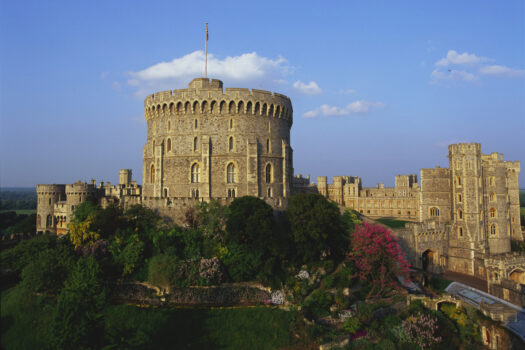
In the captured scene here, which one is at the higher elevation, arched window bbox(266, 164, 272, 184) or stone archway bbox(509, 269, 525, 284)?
arched window bbox(266, 164, 272, 184)

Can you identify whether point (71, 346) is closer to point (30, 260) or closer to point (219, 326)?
point (219, 326)

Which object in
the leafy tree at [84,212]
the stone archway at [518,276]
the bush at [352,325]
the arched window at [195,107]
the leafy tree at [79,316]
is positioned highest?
the arched window at [195,107]

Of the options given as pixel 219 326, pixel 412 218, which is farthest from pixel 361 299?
pixel 412 218

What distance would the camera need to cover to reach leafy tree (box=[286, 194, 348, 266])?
30.6 m

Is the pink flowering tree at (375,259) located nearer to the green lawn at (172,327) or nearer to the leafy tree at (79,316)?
the green lawn at (172,327)

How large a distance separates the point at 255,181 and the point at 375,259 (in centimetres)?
1576

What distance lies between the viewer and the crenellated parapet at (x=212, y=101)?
39.8 meters

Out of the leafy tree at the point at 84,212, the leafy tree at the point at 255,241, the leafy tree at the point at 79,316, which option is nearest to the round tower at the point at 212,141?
the leafy tree at the point at 84,212

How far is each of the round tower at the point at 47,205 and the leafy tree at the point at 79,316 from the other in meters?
32.9

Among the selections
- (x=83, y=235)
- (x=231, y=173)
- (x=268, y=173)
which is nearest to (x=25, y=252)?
(x=83, y=235)

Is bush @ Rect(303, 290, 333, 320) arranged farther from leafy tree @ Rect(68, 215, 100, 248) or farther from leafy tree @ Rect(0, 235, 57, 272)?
leafy tree @ Rect(0, 235, 57, 272)

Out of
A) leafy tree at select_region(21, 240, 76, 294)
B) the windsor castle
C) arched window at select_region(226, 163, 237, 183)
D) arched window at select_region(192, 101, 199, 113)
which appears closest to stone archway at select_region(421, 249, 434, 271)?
the windsor castle

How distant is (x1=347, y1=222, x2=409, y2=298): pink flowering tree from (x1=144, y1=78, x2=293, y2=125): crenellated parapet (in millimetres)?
17809

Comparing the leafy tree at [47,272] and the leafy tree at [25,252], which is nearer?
the leafy tree at [47,272]
